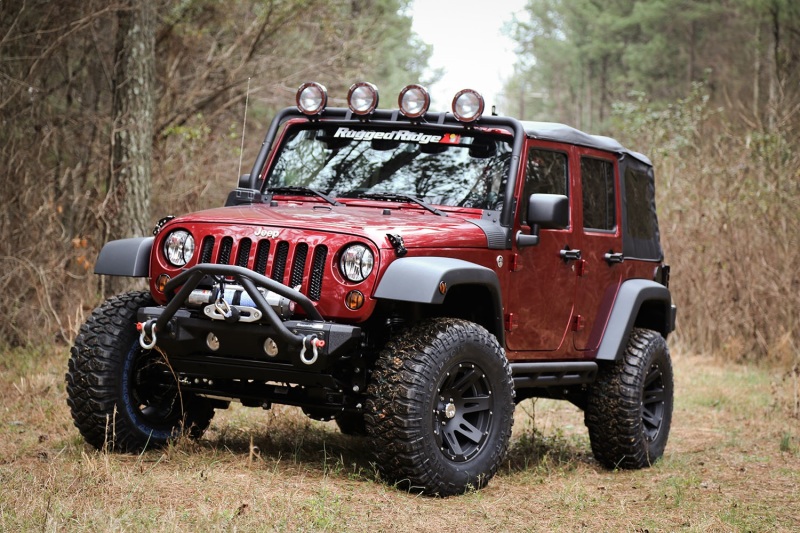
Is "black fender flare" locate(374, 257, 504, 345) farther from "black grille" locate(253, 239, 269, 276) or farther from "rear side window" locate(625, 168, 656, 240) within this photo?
"rear side window" locate(625, 168, 656, 240)

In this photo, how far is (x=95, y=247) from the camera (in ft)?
36.8

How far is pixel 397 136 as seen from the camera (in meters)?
6.45

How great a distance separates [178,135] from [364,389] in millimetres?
8949

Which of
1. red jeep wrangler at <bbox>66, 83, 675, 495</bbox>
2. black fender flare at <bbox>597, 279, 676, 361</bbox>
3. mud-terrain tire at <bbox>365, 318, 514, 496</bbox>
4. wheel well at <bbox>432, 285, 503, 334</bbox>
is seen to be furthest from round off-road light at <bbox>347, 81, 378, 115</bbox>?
black fender flare at <bbox>597, 279, 676, 361</bbox>

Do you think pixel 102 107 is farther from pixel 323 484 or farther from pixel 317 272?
pixel 323 484

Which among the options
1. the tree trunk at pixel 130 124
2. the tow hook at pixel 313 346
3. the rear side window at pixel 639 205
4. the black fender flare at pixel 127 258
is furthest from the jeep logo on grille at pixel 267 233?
the tree trunk at pixel 130 124

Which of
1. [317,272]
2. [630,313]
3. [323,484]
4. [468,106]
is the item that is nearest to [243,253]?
[317,272]

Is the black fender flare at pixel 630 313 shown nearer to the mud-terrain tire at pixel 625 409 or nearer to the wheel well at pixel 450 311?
the mud-terrain tire at pixel 625 409

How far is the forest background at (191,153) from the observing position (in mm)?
10570

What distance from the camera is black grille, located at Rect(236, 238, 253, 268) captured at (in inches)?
214

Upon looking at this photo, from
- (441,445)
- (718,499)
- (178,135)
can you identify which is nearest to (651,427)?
(718,499)

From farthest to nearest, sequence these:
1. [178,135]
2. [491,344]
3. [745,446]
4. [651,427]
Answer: [178,135], [745,446], [651,427], [491,344]

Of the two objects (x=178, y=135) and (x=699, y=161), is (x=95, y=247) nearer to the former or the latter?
(x=178, y=135)

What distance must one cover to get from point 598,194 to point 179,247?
2860mm
